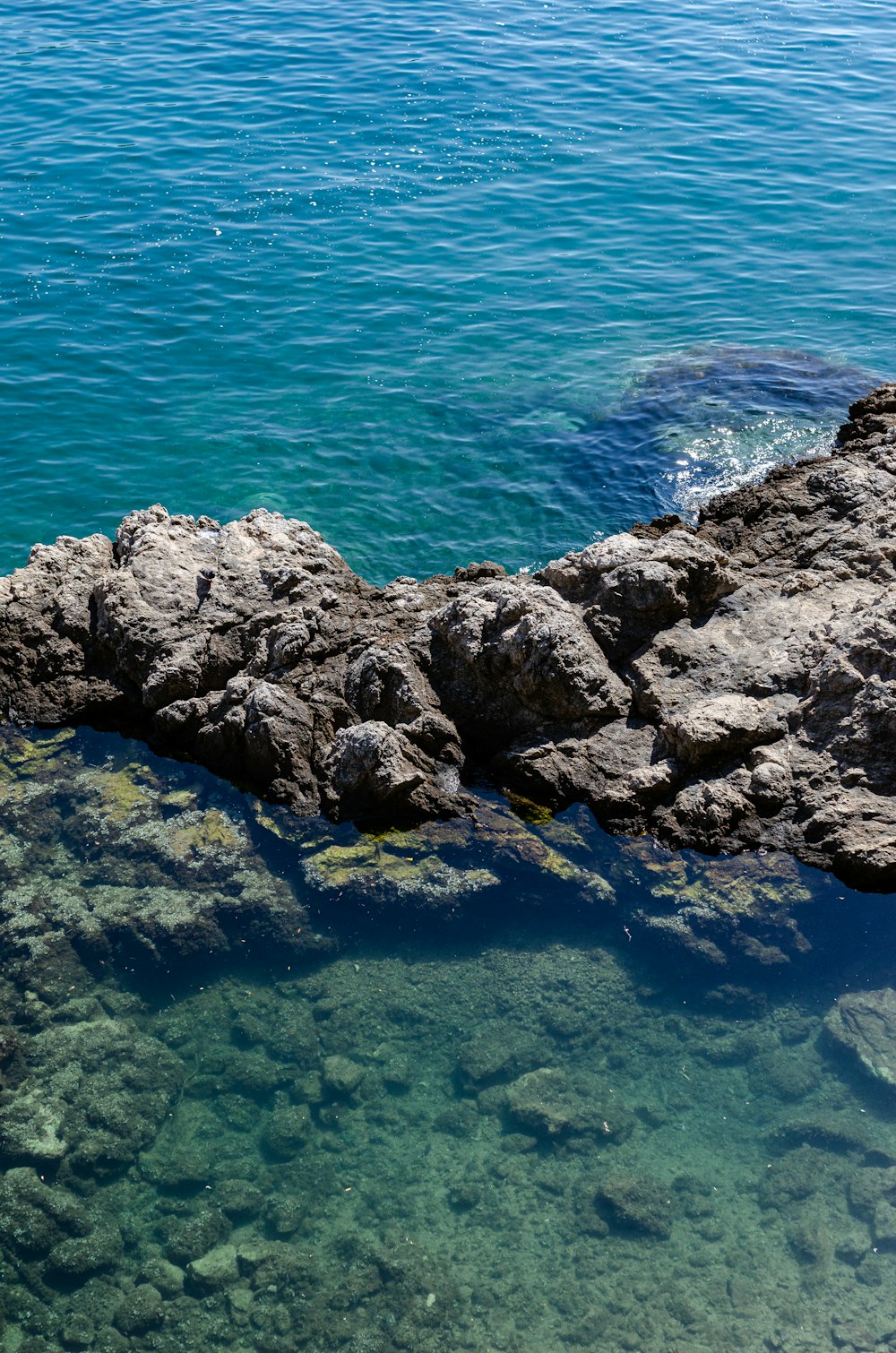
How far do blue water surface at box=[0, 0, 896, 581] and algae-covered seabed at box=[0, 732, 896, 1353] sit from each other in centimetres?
568

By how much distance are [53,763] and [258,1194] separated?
13.6 ft

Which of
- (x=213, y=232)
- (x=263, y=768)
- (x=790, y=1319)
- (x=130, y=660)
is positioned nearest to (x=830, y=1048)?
(x=790, y=1319)

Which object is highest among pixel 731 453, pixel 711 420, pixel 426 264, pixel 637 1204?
pixel 426 264

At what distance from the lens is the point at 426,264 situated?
63.8 feet

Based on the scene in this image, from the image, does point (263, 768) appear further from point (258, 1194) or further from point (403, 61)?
point (403, 61)

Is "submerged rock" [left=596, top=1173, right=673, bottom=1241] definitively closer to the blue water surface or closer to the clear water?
the clear water

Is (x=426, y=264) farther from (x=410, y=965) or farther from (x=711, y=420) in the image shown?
(x=410, y=965)

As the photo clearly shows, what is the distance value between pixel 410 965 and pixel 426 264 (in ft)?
47.9

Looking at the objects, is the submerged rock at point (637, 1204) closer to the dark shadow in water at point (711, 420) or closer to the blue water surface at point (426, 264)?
the blue water surface at point (426, 264)

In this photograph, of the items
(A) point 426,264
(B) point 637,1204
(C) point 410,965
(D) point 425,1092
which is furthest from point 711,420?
(B) point 637,1204

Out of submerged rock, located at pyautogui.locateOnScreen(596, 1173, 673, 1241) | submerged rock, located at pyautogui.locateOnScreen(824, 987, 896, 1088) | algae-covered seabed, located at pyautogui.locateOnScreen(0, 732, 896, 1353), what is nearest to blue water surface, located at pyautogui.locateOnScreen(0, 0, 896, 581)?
algae-covered seabed, located at pyautogui.locateOnScreen(0, 732, 896, 1353)

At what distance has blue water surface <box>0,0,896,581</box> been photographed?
14.7 meters

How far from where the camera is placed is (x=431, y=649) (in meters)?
9.30

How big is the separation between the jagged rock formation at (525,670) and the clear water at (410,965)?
15.1 inches
